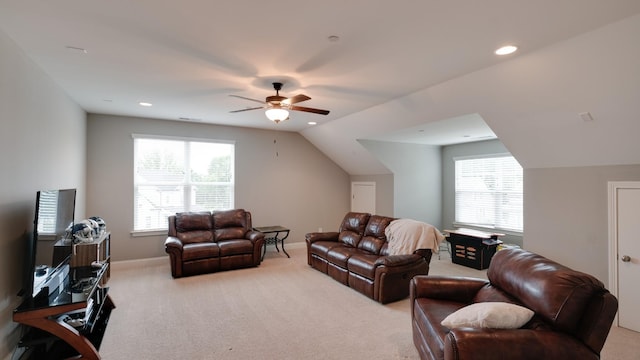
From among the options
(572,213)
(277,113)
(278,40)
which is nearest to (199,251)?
(277,113)

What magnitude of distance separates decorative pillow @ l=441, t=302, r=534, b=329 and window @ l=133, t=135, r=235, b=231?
5.50 meters

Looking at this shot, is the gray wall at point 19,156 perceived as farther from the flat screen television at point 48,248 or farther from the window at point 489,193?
the window at point 489,193

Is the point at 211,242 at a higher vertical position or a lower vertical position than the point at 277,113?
lower

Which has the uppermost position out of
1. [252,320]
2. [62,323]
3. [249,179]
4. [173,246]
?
[249,179]

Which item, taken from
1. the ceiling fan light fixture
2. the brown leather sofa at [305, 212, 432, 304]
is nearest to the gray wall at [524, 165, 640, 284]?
the brown leather sofa at [305, 212, 432, 304]

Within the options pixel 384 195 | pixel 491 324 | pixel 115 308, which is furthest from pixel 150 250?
pixel 491 324

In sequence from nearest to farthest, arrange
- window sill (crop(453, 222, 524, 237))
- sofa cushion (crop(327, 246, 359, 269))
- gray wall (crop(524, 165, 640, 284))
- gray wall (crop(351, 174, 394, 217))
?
gray wall (crop(524, 165, 640, 284)) → sofa cushion (crop(327, 246, 359, 269)) → window sill (crop(453, 222, 524, 237)) → gray wall (crop(351, 174, 394, 217))

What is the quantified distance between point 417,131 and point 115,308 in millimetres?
5317

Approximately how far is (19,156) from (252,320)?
9.13ft

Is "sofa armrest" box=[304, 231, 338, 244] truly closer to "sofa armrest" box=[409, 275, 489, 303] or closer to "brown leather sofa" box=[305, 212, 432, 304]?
"brown leather sofa" box=[305, 212, 432, 304]

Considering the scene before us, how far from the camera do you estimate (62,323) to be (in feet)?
8.31

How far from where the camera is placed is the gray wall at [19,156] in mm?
2561

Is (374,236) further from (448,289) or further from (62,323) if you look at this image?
(62,323)

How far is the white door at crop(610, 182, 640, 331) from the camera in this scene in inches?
131
